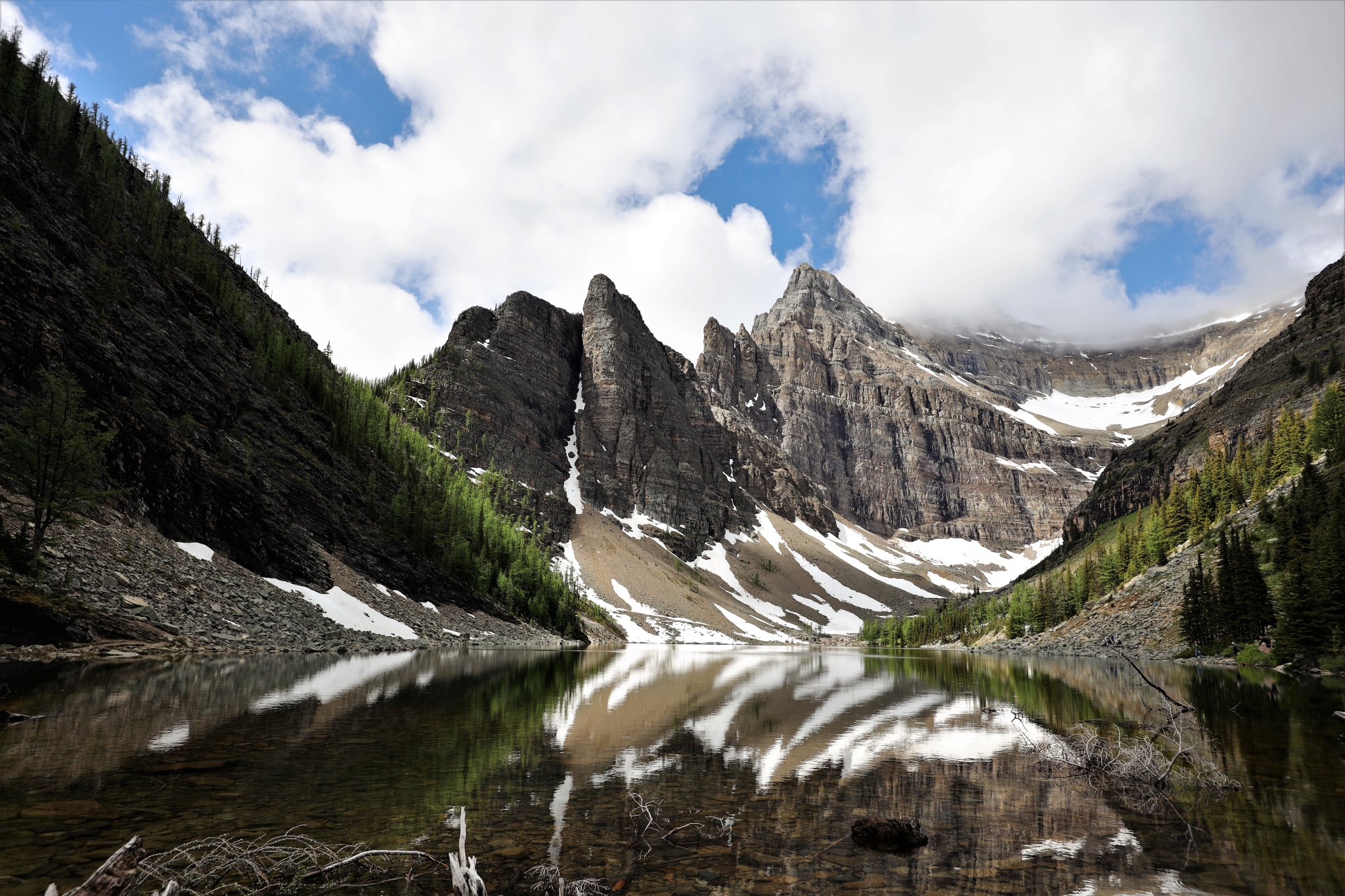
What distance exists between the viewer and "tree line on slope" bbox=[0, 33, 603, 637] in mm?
63344

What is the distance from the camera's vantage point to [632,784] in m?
13.8

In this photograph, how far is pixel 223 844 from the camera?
8273 millimetres

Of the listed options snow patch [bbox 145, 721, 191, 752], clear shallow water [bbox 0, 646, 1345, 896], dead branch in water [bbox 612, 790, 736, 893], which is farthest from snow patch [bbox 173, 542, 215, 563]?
dead branch in water [bbox 612, 790, 736, 893]

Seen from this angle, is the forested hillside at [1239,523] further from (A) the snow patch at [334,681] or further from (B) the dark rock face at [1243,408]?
(A) the snow patch at [334,681]

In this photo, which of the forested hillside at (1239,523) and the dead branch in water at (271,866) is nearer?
the dead branch in water at (271,866)

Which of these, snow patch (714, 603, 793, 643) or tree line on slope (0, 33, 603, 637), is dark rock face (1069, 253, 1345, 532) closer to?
snow patch (714, 603, 793, 643)

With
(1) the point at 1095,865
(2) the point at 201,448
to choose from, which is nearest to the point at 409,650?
(2) the point at 201,448

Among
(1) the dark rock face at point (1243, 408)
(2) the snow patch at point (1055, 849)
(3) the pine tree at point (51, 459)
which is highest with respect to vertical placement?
(1) the dark rock face at point (1243, 408)

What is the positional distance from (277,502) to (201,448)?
8056mm

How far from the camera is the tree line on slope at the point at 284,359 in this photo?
Answer: 6334 cm

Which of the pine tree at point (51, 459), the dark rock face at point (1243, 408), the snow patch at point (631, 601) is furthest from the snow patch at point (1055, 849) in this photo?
the snow patch at point (631, 601)

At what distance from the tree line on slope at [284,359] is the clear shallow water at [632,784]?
52.8 meters

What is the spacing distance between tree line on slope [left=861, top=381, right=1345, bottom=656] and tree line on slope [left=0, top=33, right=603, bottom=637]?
81.1 metres

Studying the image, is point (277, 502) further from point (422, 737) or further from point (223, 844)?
point (223, 844)
